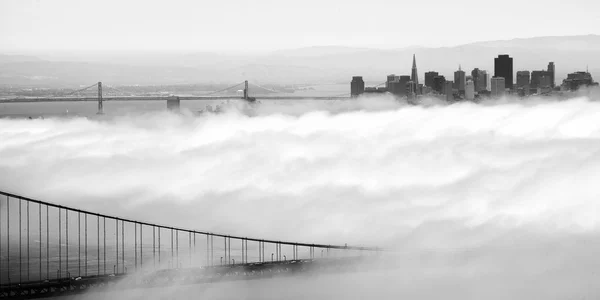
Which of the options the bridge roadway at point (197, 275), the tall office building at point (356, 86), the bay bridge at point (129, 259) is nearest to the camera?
the bridge roadway at point (197, 275)

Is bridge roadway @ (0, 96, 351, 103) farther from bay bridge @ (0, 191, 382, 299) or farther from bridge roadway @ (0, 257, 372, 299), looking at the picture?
bridge roadway @ (0, 257, 372, 299)

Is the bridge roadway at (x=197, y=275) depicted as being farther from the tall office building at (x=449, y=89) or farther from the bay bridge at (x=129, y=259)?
the tall office building at (x=449, y=89)

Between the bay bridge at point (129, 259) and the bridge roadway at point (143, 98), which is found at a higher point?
the bridge roadway at point (143, 98)

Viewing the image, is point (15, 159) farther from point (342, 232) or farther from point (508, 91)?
point (508, 91)

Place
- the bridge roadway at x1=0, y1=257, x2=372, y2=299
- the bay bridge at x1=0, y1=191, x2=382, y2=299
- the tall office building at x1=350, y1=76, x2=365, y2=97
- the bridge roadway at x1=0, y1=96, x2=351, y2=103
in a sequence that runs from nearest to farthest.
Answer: the bridge roadway at x1=0, y1=257, x2=372, y2=299 < the bay bridge at x1=0, y1=191, x2=382, y2=299 < the bridge roadway at x1=0, y1=96, x2=351, y2=103 < the tall office building at x1=350, y1=76, x2=365, y2=97

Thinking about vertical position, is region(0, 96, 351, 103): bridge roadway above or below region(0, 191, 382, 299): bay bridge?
above

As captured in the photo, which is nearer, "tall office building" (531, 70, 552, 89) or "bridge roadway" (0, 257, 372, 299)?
"bridge roadway" (0, 257, 372, 299)

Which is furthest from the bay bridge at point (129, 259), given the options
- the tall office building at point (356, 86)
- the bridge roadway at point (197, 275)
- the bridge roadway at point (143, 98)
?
the tall office building at point (356, 86)

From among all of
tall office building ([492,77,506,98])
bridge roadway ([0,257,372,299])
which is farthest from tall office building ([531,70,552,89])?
bridge roadway ([0,257,372,299])

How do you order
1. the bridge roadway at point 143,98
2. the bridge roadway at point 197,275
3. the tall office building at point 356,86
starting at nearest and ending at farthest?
1. the bridge roadway at point 197,275
2. the bridge roadway at point 143,98
3. the tall office building at point 356,86
